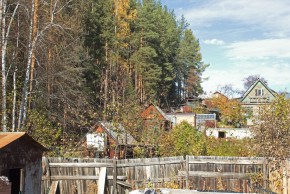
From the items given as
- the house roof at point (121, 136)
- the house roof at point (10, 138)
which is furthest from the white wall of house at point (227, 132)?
the house roof at point (10, 138)

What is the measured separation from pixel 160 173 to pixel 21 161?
310 inches

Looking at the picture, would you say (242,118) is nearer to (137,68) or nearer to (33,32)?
(137,68)

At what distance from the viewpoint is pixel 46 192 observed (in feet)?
40.0

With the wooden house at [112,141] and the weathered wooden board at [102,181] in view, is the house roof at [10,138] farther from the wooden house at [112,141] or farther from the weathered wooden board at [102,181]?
the wooden house at [112,141]

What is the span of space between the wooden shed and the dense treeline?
7.39m

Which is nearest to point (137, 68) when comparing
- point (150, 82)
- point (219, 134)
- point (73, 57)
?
point (150, 82)

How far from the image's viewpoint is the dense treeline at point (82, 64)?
16609 millimetres

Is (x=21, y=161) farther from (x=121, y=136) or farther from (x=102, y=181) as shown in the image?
(x=121, y=136)

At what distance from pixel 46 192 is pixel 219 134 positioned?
34105 mm

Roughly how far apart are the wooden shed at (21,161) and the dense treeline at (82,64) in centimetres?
739

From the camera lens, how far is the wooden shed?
6.51 m

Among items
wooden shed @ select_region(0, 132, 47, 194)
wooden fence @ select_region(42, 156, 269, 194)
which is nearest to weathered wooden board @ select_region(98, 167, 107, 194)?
wooden fence @ select_region(42, 156, 269, 194)

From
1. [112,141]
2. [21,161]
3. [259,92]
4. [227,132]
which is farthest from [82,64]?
[259,92]

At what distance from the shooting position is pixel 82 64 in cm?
3178
